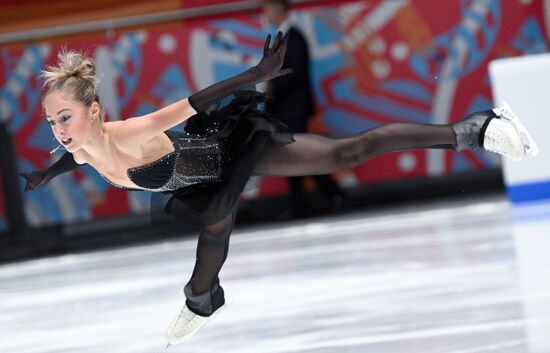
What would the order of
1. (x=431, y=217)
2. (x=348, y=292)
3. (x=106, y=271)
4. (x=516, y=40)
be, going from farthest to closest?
1. (x=516, y=40)
2. (x=431, y=217)
3. (x=106, y=271)
4. (x=348, y=292)

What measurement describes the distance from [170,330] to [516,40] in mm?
5780

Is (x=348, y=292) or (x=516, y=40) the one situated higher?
Result: (x=516, y=40)

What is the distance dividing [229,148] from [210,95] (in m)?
0.51

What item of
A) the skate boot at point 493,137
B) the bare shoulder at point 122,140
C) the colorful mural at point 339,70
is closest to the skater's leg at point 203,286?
the bare shoulder at point 122,140

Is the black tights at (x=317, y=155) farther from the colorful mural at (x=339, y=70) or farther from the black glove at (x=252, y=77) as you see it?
the colorful mural at (x=339, y=70)

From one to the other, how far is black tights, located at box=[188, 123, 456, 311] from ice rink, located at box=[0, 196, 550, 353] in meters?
0.32

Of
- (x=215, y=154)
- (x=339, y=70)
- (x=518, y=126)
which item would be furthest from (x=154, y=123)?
(x=339, y=70)

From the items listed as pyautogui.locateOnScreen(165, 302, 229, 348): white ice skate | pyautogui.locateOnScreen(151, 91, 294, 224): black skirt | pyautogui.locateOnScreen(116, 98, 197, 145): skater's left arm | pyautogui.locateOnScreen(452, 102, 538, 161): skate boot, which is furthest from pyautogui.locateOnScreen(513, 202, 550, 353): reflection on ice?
pyautogui.locateOnScreen(116, 98, 197, 145): skater's left arm

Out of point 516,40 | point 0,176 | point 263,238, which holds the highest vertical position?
point 516,40

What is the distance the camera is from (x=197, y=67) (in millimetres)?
8844

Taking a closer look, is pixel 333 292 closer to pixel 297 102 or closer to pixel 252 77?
pixel 252 77

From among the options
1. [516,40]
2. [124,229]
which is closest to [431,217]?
[516,40]

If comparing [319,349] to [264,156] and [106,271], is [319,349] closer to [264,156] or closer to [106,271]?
[264,156]

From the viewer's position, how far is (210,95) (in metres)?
3.28
